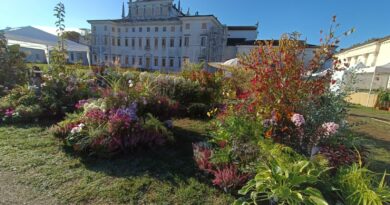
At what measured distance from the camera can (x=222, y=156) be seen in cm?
308

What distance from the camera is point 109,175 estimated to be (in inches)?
122

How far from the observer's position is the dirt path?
2.48m

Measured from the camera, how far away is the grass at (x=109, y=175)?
8.69 ft

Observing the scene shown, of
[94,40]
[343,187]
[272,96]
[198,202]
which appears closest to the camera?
[343,187]

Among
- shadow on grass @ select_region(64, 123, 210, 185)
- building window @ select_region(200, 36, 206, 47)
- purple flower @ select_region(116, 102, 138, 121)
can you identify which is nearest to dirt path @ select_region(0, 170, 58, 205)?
shadow on grass @ select_region(64, 123, 210, 185)

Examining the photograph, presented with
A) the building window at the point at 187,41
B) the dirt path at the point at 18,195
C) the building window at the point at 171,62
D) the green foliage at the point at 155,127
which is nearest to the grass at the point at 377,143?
the green foliage at the point at 155,127

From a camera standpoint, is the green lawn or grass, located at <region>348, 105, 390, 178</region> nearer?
the green lawn

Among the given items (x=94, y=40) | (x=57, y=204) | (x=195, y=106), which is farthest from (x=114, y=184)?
(x=94, y=40)

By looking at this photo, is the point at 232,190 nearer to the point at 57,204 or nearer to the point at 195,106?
the point at 57,204

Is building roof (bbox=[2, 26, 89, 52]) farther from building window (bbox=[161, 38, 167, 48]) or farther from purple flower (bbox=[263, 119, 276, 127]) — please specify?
building window (bbox=[161, 38, 167, 48])

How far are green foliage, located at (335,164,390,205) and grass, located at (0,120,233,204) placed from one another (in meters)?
1.19

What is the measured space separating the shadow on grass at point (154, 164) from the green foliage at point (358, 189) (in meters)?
1.54

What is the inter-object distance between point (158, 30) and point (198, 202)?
34.4 metres

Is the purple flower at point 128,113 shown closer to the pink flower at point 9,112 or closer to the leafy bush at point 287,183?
the leafy bush at point 287,183
